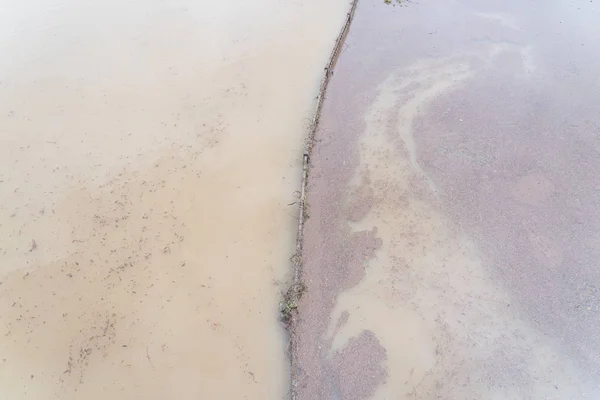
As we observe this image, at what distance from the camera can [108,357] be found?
17.6ft

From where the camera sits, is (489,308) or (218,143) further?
(218,143)

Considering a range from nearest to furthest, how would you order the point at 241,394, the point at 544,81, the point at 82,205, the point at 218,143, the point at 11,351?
the point at 241,394
the point at 11,351
the point at 82,205
the point at 218,143
the point at 544,81

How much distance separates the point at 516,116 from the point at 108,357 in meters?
7.88

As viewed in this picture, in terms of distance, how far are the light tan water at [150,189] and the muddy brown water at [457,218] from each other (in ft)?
2.33

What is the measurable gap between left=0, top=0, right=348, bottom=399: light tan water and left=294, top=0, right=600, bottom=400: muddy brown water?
2.33ft

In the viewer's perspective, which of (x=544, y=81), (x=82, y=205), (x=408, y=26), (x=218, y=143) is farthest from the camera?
(x=408, y=26)

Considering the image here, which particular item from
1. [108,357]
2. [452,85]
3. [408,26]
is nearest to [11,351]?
[108,357]

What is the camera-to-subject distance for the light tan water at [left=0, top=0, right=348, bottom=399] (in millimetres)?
5375

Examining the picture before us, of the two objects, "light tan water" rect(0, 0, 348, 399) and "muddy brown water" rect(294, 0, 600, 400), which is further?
"light tan water" rect(0, 0, 348, 399)

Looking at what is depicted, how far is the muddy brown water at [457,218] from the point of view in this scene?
5.27m

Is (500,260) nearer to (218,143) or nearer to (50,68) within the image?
(218,143)

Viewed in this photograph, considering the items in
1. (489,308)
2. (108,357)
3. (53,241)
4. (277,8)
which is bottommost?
(489,308)

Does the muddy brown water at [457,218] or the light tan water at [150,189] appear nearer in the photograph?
the muddy brown water at [457,218]

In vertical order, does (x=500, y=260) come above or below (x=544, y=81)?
below
